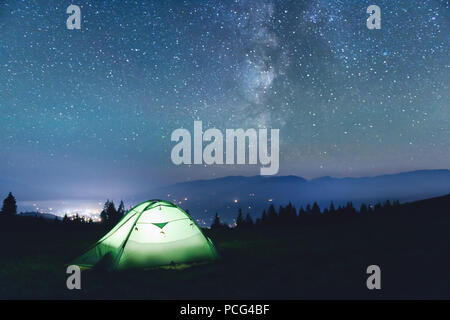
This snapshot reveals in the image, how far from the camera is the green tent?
9625 mm

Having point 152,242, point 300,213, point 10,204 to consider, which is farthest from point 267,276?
point 10,204

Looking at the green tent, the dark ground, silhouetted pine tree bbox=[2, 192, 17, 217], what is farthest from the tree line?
silhouetted pine tree bbox=[2, 192, 17, 217]

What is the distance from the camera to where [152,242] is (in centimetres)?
991

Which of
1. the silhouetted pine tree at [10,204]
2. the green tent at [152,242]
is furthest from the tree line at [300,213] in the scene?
the silhouetted pine tree at [10,204]

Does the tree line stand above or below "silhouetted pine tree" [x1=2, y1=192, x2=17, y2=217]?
below

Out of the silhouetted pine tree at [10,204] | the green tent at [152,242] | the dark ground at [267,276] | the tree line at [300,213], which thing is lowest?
the tree line at [300,213]

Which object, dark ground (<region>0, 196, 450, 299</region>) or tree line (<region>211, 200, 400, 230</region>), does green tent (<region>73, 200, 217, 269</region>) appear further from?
tree line (<region>211, 200, 400, 230</region>)

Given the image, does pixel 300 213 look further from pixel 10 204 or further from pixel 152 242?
pixel 10 204

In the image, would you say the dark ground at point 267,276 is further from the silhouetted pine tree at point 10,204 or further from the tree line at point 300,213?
the silhouetted pine tree at point 10,204

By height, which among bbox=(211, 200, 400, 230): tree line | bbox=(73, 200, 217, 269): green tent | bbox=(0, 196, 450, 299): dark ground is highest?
bbox=(73, 200, 217, 269): green tent

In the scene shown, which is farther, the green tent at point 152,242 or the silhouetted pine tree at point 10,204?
the silhouetted pine tree at point 10,204

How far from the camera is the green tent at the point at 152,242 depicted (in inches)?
379
